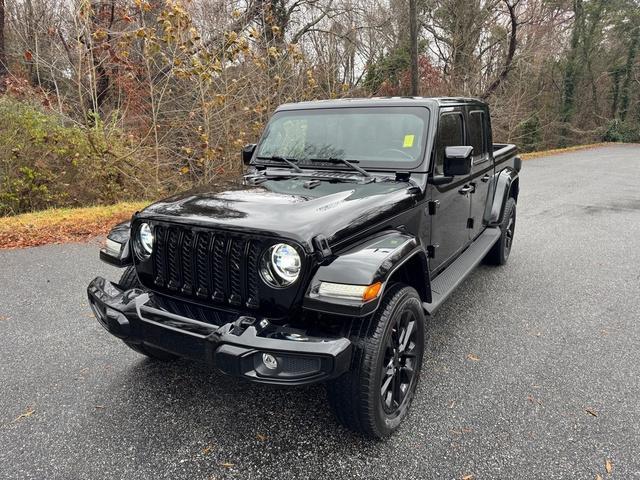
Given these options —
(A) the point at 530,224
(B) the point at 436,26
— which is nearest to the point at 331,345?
(A) the point at 530,224

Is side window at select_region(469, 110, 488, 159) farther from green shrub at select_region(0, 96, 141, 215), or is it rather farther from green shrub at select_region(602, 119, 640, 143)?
green shrub at select_region(602, 119, 640, 143)

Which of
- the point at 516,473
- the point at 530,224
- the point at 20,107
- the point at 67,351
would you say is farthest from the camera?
the point at 20,107

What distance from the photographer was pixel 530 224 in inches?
300

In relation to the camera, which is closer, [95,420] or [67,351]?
[95,420]

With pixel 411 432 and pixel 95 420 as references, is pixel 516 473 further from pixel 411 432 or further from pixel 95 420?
pixel 95 420

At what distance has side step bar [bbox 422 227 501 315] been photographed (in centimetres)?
318

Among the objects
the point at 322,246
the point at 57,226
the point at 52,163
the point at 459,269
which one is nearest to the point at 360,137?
the point at 459,269

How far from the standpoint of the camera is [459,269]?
3.90m

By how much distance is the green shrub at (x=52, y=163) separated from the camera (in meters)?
8.05

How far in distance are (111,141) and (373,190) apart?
757 cm

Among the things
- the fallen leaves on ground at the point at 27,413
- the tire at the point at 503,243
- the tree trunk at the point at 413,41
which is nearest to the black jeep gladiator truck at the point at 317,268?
the fallen leaves on ground at the point at 27,413

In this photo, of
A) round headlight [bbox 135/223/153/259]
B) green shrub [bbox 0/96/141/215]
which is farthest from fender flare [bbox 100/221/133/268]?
green shrub [bbox 0/96/141/215]

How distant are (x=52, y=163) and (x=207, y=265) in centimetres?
757

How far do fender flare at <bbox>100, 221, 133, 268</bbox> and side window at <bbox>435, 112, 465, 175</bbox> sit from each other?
2.18 metres
